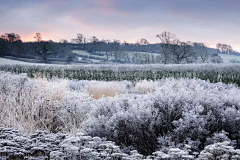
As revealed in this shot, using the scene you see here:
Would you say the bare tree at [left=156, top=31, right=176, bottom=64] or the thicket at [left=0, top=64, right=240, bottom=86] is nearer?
the thicket at [left=0, top=64, right=240, bottom=86]

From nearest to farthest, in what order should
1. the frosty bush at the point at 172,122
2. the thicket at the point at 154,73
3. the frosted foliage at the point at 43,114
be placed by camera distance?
1. the frosty bush at the point at 172,122
2. the frosted foliage at the point at 43,114
3. the thicket at the point at 154,73

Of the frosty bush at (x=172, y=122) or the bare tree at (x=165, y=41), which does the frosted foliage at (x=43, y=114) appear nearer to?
the frosty bush at (x=172, y=122)

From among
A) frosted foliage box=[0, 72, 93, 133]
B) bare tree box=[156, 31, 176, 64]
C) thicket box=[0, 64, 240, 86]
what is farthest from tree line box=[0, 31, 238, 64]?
frosted foliage box=[0, 72, 93, 133]

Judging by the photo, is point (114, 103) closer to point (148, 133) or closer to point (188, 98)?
point (148, 133)

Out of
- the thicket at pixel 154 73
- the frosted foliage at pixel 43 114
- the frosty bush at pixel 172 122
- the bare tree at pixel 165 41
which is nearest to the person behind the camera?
the frosty bush at pixel 172 122

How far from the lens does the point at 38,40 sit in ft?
221

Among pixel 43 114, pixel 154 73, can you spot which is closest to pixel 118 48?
pixel 154 73

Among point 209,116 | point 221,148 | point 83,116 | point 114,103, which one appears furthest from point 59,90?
point 221,148

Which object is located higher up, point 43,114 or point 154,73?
point 154,73

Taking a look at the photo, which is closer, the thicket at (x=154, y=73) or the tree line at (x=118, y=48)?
the thicket at (x=154, y=73)

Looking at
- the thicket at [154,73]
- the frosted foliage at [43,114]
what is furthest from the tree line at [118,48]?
the frosted foliage at [43,114]

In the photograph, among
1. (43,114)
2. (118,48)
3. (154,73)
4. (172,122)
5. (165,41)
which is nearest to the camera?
(172,122)

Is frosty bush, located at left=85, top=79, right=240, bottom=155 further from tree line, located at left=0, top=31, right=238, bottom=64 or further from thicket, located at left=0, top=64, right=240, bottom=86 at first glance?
tree line, located at left=0, top=31, right=238, bottom=64

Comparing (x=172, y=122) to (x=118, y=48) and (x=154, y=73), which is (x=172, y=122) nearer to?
(x=154, y=73)
